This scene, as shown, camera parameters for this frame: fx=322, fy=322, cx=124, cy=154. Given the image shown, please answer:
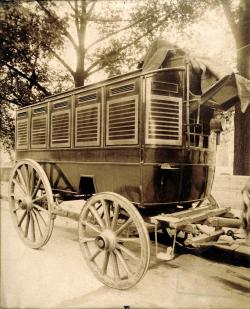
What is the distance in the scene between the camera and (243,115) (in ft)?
17.6

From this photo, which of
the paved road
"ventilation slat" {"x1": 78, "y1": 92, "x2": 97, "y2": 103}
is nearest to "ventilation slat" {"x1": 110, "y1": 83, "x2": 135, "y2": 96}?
"ventilation slat" {"x1": 78, "y1": 92, "x2": 97, "y2": 103}

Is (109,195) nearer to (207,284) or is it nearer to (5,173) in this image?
(207,284)

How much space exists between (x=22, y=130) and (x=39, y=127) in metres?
0.60

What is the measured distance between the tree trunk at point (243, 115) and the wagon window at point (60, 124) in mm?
2341

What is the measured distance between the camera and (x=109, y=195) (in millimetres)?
3414

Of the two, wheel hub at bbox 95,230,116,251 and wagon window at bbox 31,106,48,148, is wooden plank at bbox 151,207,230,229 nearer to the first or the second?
wheel hub at bbox 95,230,116,251

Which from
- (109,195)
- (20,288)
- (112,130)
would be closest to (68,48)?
(112,130)

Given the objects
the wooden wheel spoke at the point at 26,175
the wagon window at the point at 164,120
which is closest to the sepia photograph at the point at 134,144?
the wagon window at the point at 164,120

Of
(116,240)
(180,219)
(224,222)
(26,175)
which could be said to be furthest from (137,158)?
(26,175)

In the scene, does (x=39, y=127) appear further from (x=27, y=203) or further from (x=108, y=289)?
(x=108, y=289)

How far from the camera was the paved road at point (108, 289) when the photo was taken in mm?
2982

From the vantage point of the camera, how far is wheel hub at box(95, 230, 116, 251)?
11.1ft

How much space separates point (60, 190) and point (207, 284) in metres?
2.39

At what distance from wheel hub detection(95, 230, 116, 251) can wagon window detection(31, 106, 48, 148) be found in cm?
204
